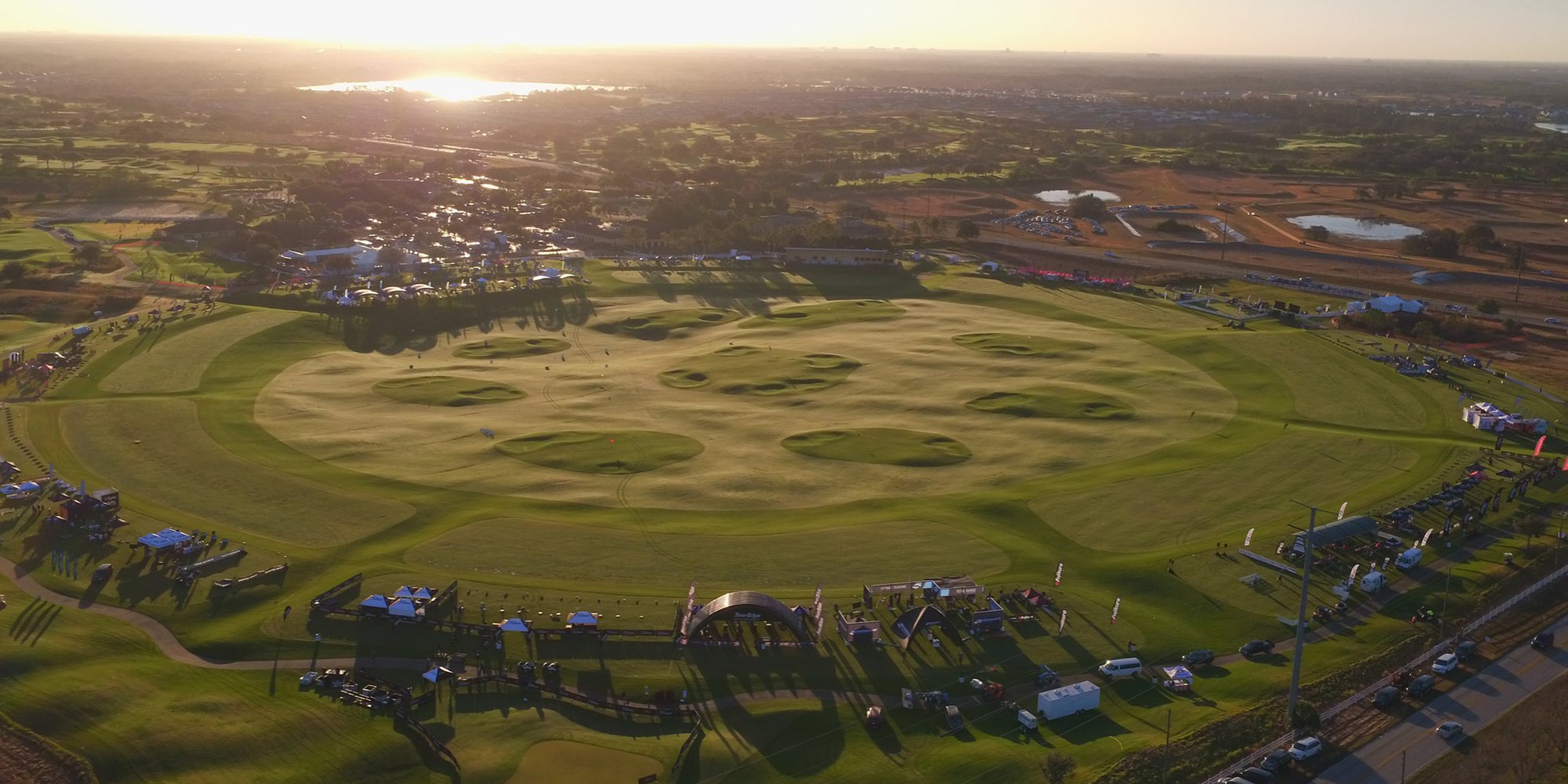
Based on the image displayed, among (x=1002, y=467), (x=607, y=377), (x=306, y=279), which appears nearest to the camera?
(x=1002, y=467)

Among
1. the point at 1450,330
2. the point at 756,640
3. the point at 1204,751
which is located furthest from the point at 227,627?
the point at 1450,330

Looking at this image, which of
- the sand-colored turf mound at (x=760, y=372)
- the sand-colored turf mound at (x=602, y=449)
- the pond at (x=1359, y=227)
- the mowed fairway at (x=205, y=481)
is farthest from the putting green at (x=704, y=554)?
the pond at (x=1359, y=227)

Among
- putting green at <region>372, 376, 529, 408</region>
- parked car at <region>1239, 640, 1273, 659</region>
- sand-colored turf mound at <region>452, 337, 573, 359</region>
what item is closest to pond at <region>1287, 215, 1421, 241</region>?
sand-colored turf mound at <region>452, 337, 573, 359</region>

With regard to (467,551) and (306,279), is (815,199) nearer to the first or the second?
(306,279)

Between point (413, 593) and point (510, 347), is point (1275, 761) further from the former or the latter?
point (510, 347)

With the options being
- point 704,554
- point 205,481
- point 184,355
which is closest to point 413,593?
point 704,554

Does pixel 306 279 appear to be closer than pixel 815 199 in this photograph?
Yes
